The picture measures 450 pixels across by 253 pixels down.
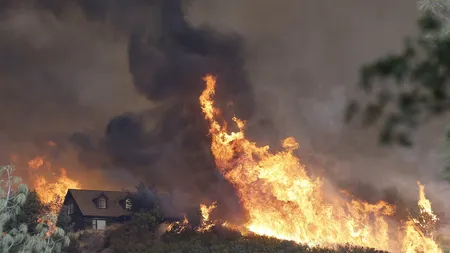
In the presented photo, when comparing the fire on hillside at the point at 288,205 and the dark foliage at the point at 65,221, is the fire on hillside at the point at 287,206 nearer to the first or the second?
the fire on hillside at the point at 288,205

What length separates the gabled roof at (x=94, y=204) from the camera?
6525 cm

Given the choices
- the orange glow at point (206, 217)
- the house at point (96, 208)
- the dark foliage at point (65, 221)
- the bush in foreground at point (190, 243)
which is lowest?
the bush in foreground at point (190, 243)

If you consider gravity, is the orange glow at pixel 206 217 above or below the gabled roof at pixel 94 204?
below

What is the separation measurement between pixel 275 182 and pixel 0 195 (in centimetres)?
3341

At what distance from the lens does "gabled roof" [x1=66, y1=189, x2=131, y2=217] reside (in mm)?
65250

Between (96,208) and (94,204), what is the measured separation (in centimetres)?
67

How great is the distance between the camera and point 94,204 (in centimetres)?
6631

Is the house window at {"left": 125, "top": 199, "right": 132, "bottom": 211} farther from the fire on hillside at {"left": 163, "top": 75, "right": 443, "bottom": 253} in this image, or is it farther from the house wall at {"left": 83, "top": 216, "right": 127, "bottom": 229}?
the fire on hillside at {"left": 163, "top": 75, "right": 443, "bottom": 253}

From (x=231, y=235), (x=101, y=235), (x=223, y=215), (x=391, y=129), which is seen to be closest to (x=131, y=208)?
(x=101, y=235)

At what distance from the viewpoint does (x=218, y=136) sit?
5669 cm

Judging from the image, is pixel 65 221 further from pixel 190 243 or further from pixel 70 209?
pixel 190 243

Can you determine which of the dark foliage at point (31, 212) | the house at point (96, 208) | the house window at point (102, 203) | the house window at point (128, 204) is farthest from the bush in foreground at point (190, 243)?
the house window at point (102, 203)

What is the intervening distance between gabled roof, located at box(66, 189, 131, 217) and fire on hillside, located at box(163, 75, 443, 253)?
1542 cm

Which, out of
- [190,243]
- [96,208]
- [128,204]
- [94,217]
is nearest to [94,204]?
[96,208]
